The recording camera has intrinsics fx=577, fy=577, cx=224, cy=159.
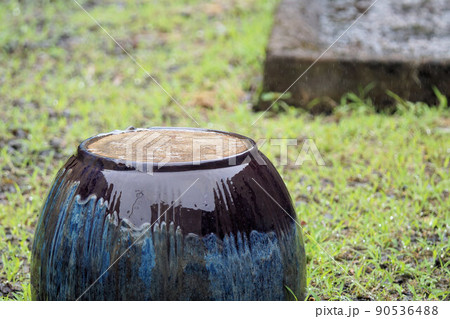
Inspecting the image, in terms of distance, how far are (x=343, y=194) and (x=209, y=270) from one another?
193 centimetres

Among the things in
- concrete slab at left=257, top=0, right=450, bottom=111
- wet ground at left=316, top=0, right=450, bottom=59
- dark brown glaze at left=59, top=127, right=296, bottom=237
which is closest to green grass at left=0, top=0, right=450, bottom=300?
concrete slab at left=257, top=0, right=450, bottom=111

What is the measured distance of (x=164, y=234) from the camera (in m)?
1.57

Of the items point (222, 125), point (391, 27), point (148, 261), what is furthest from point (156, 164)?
point (391, 27)

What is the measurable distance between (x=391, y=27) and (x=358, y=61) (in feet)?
3.36

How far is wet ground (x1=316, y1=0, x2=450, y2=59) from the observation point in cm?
494

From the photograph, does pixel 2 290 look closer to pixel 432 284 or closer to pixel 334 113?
pixel 432 284

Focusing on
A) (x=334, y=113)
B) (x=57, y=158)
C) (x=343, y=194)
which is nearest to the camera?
(x=343, y=194)

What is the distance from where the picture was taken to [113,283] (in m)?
1.58

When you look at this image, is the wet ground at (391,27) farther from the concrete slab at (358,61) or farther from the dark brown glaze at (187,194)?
the dark brown glaze at (187,194)

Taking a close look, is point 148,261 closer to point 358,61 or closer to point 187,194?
point 187,194

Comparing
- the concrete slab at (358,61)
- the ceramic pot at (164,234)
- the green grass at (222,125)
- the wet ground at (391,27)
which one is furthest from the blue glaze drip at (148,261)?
the wet ground at (391,27)

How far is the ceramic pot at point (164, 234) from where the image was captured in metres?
1.57

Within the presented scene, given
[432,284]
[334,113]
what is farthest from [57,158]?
[432,284]

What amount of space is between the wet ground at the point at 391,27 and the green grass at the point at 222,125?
604mm
